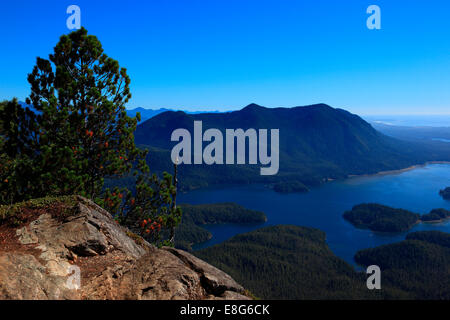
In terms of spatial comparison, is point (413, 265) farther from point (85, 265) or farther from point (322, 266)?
point (85, 265)

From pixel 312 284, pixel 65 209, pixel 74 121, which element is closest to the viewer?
pixel 65 209

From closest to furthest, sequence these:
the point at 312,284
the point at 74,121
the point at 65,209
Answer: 1. the point at 65,209
2. the point at 74,121
3. the point at 312,284

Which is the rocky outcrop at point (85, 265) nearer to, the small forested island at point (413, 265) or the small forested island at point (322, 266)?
the small forested island at point (322, 266)

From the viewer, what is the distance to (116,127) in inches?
784

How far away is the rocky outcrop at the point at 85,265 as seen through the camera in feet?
27.0

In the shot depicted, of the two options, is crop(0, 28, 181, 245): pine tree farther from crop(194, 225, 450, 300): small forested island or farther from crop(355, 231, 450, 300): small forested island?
crop(355, 231, 450, 300): small forested island

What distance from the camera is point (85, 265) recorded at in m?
9.89

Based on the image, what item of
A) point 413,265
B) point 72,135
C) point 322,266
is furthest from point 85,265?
point 413,265

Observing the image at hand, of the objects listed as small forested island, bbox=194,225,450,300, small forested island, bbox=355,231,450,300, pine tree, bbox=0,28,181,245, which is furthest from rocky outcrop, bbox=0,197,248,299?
small forested island, bbox=355,231,450,300
